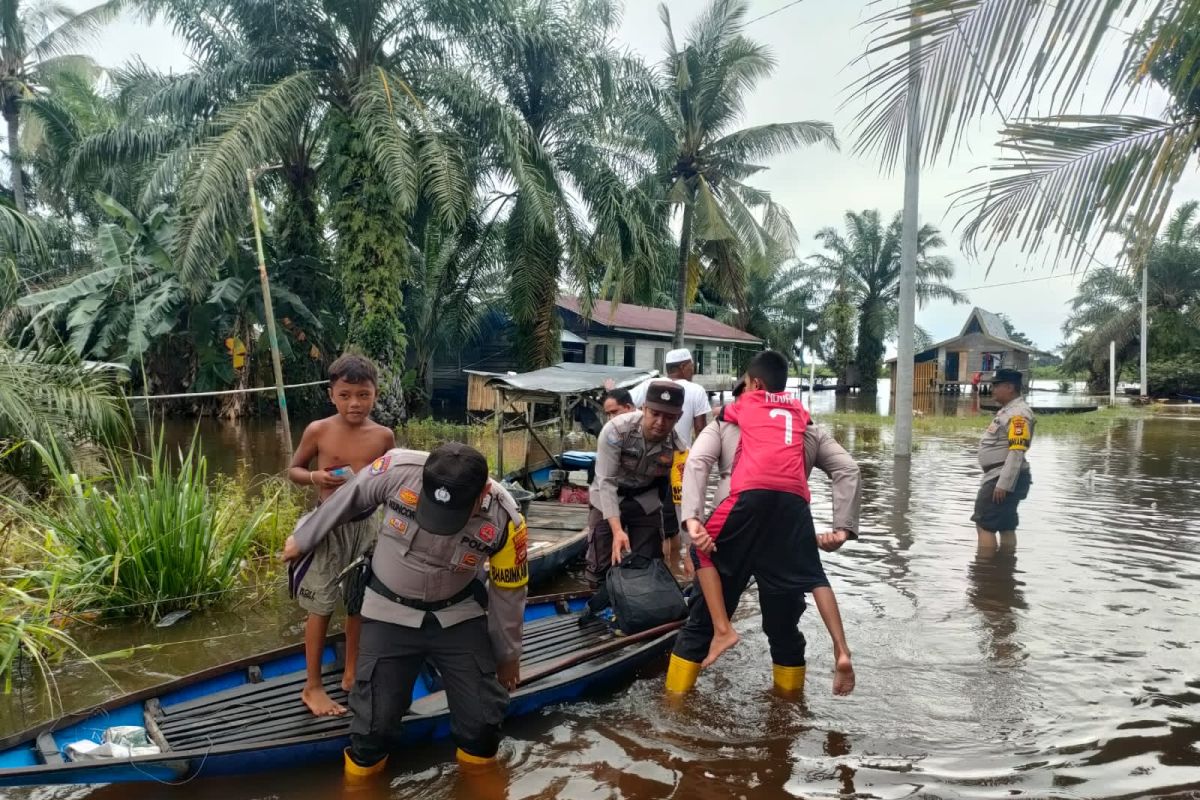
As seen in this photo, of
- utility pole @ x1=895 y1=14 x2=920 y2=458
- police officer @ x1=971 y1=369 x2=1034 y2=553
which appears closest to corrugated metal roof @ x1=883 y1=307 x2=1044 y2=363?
utility pole @ x1=895 y1=14 x2=920 y2=458

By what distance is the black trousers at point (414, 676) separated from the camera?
331cm

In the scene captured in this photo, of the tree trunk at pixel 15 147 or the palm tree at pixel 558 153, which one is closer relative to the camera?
the palm tree at pixel 558 153

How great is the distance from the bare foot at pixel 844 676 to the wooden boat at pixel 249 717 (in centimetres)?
136

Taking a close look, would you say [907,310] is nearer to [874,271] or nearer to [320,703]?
[320,703]

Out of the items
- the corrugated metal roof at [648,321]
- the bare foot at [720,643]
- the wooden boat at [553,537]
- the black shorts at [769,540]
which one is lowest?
the wooden boat at [553,537]

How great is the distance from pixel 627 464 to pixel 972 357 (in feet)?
149

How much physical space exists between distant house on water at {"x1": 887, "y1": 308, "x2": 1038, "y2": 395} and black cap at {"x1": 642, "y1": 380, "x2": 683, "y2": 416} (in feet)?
139

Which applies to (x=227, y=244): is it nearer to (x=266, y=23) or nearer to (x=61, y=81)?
(x=266, y=23)

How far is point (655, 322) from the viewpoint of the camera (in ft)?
109

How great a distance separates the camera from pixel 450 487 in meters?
3.08

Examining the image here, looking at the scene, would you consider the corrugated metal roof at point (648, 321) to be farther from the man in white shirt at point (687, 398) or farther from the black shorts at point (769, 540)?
the black shorts at point (769, 540)

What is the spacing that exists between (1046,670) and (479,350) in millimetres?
25507

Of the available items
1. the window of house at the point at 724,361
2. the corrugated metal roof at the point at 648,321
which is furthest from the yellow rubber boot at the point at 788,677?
the window of house at the point at 724,361

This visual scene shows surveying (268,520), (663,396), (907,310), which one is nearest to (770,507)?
(663,396)
